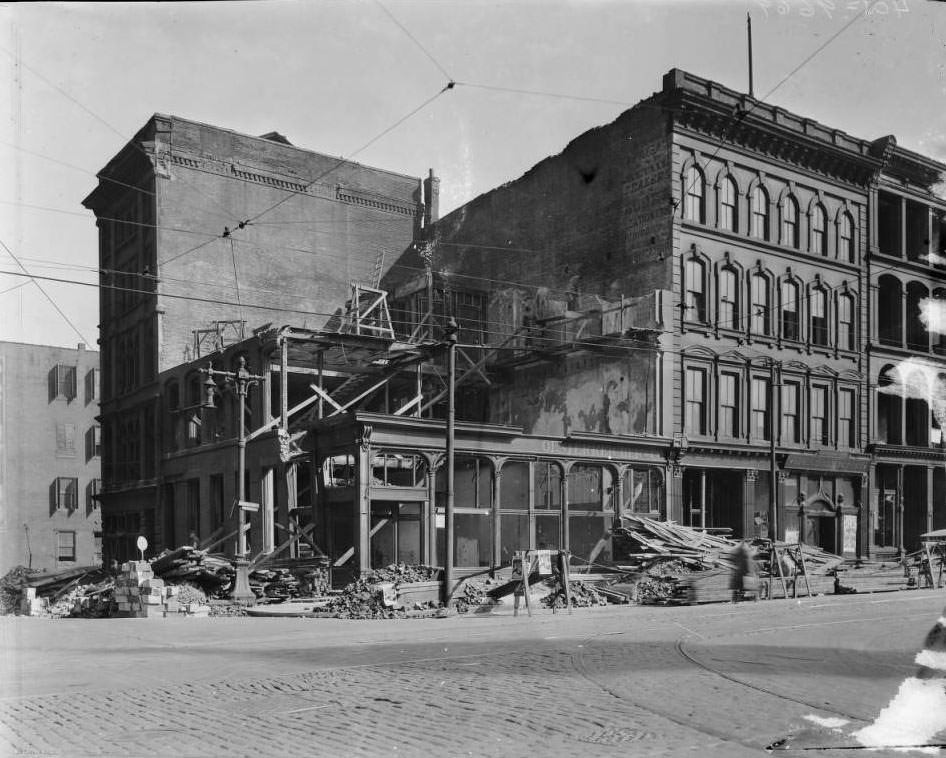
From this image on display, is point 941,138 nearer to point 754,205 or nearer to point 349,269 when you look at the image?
point 754,205

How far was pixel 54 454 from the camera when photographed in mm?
58406

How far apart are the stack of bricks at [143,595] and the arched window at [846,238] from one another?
2662 centimetres

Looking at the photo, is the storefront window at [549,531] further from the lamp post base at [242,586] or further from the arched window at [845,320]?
the arched window at [845,320]

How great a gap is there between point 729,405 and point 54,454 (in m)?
42.1

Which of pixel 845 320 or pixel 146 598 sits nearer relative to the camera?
pixel 146 598

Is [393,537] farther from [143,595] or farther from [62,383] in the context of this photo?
[62,383]

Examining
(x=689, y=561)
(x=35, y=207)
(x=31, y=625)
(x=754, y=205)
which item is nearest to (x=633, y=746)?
(x=35, y=207)

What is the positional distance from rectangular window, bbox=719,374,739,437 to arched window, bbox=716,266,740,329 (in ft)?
6.02

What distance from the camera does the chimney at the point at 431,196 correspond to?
44188 millimetres

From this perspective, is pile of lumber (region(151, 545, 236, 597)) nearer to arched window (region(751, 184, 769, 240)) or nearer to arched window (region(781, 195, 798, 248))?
arched window (region(751, 184, 769, 240))

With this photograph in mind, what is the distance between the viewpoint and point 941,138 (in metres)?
10.9

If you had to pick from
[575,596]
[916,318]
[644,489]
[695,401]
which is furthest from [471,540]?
[916,318]

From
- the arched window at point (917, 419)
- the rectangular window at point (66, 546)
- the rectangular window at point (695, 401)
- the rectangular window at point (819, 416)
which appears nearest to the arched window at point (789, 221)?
the rectangular window at point (819, 416)

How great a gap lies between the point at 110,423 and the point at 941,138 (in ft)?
133
